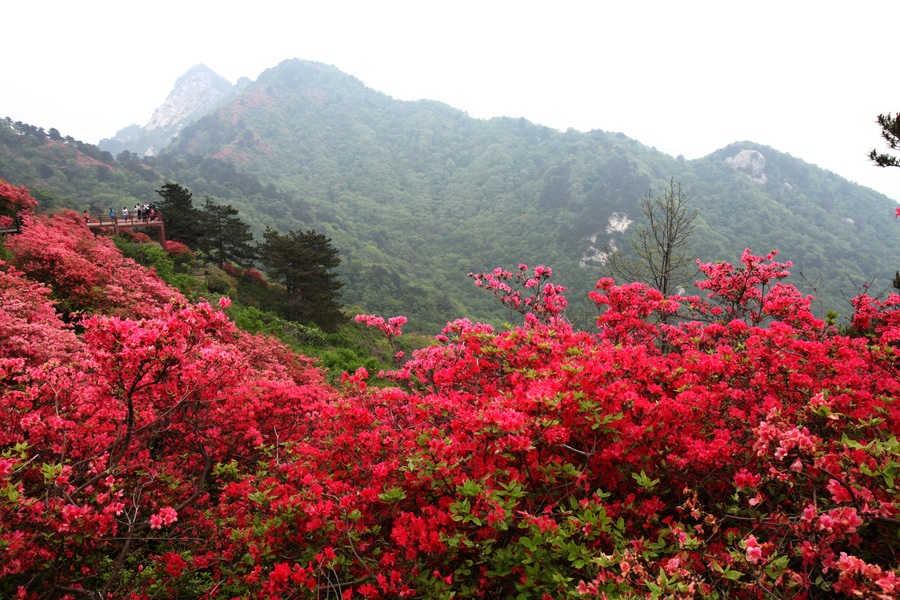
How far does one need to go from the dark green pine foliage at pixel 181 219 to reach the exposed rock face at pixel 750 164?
282 feet

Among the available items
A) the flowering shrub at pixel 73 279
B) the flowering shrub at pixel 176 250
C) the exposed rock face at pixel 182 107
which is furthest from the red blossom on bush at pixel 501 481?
the exposed rock face at pixel 182 107

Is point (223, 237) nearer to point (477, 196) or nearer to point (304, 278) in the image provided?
point (304, 278)

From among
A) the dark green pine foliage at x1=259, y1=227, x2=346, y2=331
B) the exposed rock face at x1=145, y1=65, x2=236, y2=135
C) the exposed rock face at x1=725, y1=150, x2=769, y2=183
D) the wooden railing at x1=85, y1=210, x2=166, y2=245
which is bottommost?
the dark green pine foliage at x1=259, y1=227, x2=346, y2=331

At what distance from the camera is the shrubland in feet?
7.08

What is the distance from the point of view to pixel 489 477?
257cm

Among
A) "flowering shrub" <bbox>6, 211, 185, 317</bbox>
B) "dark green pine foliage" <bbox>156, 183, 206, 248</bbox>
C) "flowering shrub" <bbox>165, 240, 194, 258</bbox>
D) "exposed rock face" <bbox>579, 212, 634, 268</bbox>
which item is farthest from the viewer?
"exposed rock face" <bbox>579, 212, 634, 268</bbox>

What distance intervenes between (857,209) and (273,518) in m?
91.2

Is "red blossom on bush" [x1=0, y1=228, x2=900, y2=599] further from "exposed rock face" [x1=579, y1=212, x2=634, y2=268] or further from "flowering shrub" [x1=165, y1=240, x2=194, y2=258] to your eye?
"exposed rock face" [x1=579, y1=212, x2=634, y2=268]

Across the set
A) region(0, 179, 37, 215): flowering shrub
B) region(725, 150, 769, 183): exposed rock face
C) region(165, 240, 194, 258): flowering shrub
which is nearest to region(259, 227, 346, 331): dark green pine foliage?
region(165, 240, 194, 258): flowering shrub

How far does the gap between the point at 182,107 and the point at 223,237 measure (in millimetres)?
158423

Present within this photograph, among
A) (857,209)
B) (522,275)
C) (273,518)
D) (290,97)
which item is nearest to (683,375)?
(273,518)

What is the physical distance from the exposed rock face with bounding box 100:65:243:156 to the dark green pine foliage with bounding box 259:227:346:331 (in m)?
136

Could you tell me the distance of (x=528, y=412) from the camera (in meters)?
3.06

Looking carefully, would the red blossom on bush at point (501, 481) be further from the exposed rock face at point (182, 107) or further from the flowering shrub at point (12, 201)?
the exposed rock face at point (182, 107)
